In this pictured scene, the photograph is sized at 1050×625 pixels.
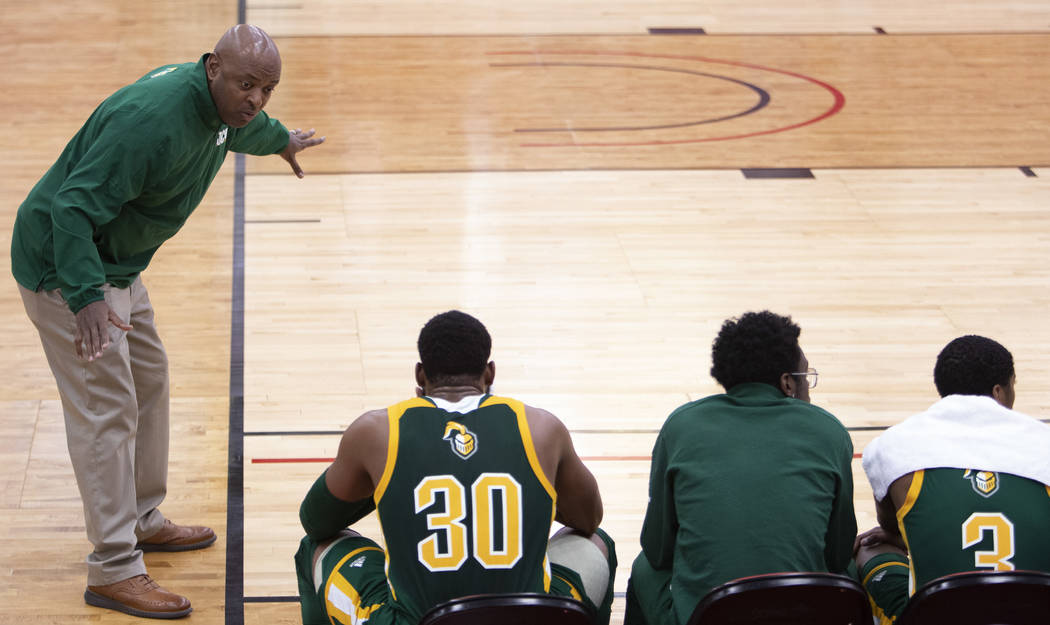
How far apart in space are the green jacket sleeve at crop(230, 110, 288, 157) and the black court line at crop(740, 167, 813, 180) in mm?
4218

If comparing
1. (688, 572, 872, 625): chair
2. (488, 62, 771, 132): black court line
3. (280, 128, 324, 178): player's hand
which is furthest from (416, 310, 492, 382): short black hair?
(488, 62, 771, 132): black court line

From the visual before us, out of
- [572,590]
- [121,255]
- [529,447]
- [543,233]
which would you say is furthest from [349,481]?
[543,233]

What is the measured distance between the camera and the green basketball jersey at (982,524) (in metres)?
2.64

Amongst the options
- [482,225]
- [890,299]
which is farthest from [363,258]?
[890,299]

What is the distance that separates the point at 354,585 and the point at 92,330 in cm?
90

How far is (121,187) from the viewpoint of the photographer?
312 cm

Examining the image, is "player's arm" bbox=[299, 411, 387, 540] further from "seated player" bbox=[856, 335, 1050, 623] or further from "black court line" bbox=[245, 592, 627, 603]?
"seated player" bbox=[856, 335, 1050, 623]

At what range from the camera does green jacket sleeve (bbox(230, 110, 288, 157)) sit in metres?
3.78

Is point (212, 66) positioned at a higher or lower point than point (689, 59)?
higher

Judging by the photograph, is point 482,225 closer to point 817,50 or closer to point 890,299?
point 890,299

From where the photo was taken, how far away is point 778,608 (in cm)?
238

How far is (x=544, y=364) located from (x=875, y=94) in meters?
4.98

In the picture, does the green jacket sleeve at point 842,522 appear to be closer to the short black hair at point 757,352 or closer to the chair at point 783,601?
the short black hair at point 757,352

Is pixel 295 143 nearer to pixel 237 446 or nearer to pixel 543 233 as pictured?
pixel 237 446
